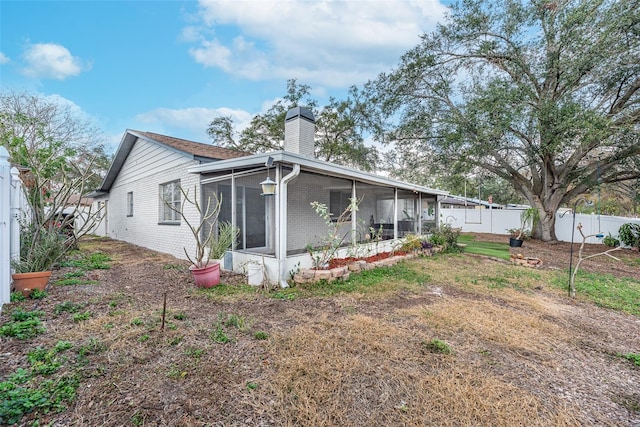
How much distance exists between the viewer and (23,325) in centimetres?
316

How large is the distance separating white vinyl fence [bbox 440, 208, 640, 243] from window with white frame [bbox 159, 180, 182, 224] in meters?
10.3

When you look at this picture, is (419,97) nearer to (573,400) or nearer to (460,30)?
(460,30)

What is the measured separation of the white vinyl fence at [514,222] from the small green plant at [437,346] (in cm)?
969

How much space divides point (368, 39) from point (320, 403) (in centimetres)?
1143

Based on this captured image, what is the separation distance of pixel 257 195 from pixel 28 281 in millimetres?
4154

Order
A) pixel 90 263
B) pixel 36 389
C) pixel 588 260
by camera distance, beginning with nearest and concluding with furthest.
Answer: pixel 36 389, pixel 90 263, pixel 588 260

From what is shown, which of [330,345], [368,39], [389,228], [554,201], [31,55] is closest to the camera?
[330,345]

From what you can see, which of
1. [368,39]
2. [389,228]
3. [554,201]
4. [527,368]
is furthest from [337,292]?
[554,201]

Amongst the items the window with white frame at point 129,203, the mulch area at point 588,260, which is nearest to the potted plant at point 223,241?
the window with white frame at point 129,203

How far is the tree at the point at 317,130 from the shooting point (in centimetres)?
1545

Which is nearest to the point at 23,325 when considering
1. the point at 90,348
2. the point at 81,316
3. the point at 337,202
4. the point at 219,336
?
the point at 81,316

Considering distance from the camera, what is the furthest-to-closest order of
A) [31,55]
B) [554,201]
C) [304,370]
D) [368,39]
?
[554,201], [31,55], [368,39], [304,370]

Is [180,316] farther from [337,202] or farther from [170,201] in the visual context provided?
[337,202]

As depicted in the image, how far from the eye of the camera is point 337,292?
5.09 meters
